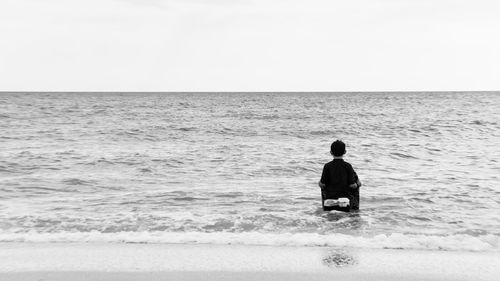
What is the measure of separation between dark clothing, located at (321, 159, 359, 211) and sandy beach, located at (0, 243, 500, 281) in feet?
6.19

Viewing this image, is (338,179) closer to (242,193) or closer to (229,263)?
(229,263)

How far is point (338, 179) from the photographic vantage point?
7.81 metres

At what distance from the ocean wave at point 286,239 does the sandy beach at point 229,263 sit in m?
0.24

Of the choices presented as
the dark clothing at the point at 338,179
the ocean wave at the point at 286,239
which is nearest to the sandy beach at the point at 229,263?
the ocean wave at the point at 286,239

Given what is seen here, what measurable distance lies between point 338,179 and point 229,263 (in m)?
2.97

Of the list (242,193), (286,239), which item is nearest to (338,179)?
(286,239)

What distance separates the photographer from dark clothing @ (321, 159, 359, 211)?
781 cm

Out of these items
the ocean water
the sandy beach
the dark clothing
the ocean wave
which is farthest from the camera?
the dark clothing

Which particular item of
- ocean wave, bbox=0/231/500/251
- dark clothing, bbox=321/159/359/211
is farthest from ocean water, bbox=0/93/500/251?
dark clothing, bbox=321/159/359/211

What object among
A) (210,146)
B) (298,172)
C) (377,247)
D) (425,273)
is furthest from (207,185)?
(210,146)

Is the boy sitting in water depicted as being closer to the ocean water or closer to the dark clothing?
the dark clothing

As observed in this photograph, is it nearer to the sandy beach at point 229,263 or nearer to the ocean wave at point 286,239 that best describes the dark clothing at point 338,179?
the ocean wave at point 286,239

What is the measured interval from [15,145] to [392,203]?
1623 cm

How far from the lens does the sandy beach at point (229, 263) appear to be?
5.00 meters
